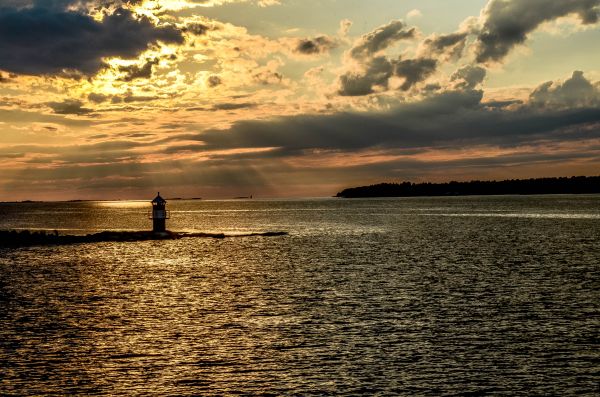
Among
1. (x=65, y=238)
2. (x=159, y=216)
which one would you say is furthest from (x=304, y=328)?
A: (x=65, y=238)

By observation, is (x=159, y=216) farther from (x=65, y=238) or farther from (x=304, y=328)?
(x=304, y=328)

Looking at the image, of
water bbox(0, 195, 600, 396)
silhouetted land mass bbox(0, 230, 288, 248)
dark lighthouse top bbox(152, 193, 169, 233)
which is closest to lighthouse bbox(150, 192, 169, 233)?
dark lighthouse top bbox(152, 193, 169, 233)

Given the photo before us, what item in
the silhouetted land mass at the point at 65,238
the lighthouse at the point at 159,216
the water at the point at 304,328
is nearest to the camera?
the water at the point at 304,328

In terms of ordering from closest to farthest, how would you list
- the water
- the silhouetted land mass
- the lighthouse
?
the water, the silhouetted land mass, the lighthouse

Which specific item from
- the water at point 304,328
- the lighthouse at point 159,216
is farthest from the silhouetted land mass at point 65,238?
the water at point 304,328

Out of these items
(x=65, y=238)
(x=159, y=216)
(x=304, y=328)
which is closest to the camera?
(x=304, y=328)

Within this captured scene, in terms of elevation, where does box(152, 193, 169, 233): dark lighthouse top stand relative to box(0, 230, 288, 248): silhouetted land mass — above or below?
above

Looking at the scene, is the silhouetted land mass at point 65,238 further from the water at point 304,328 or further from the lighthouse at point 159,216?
the water at point 304,328

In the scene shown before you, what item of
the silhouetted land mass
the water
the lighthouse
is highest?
the lighthouse

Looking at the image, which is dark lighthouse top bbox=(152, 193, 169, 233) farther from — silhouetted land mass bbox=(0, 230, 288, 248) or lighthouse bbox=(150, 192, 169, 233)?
silhouetted land mass bbox=(0, 230, 288, 248)

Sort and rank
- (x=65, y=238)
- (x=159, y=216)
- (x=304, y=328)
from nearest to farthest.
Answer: (x=304, y=328) → (x=65, y=238) → (x=159, y=216)

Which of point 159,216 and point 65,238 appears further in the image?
point 159,216

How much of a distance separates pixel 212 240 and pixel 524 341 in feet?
255

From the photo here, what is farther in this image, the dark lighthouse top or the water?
the dark lighthouse top
